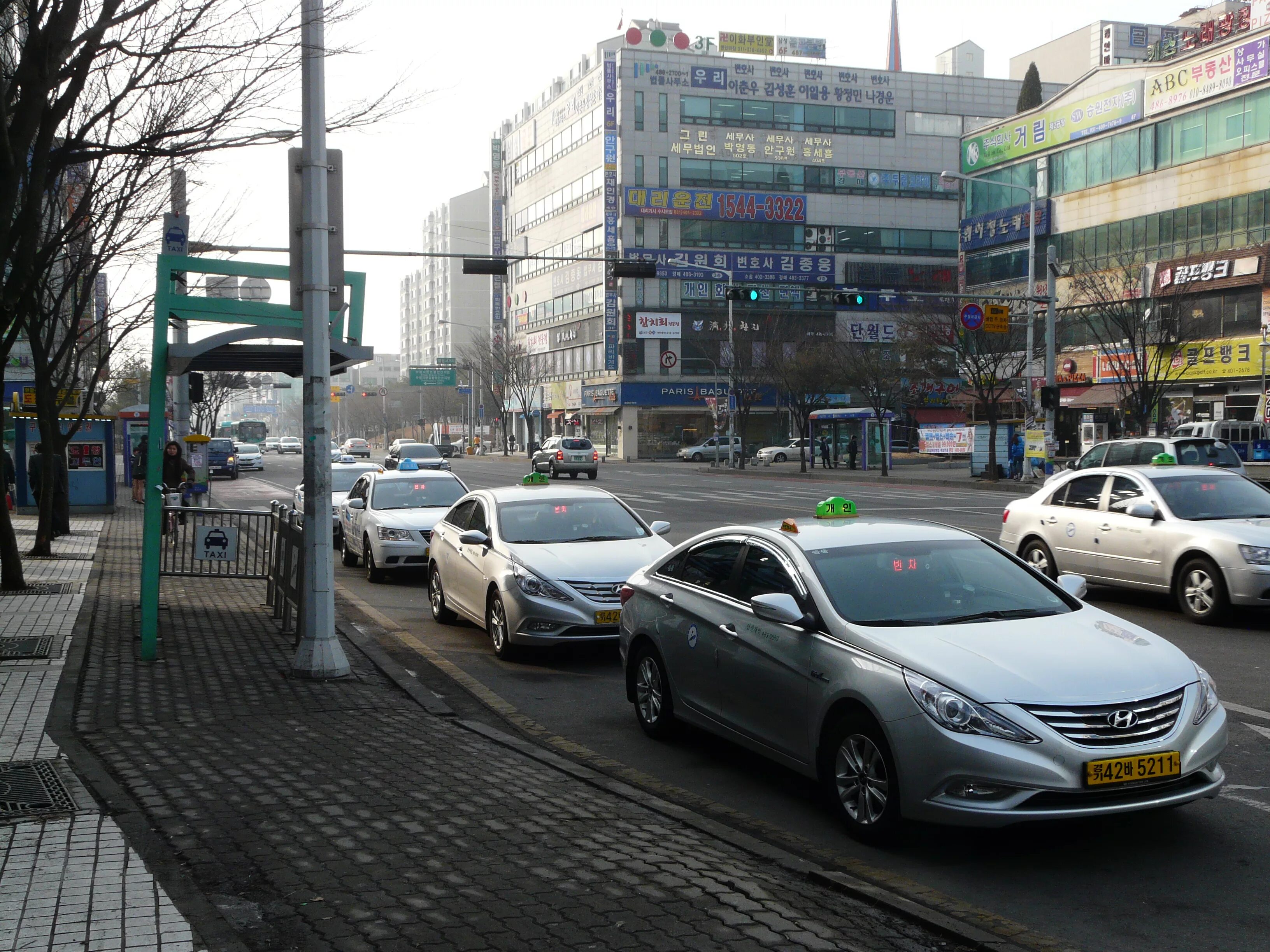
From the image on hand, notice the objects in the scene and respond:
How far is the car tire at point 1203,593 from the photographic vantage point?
1122cm

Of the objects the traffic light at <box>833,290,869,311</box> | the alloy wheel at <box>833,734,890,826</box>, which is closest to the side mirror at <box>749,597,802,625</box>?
the alloy wheel at <box>833,734,890,826</box>

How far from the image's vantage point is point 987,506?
94.9 ft

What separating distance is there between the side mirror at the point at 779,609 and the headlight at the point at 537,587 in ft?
13.2

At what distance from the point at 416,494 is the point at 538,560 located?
23.0 feet

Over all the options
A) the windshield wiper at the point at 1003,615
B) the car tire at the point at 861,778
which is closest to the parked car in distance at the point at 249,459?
the windshield wiper at the point at 1003,615

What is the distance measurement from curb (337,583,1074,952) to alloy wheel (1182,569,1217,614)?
6.80 m

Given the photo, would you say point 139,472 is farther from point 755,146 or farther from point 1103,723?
point 755,146

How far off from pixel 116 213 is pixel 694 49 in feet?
232

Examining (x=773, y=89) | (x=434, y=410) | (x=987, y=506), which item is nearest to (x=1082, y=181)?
(x=773, y=89)

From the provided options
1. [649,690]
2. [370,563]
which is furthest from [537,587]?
[370,563]

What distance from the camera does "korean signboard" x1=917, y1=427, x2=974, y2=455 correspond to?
50.7 m

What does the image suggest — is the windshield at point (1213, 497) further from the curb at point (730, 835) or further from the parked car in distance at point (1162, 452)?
the curb at point (730, 835)

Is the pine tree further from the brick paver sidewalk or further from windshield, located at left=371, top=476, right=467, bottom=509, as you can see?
the brick paver sidewalk

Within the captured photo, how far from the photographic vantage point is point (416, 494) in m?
17.0
